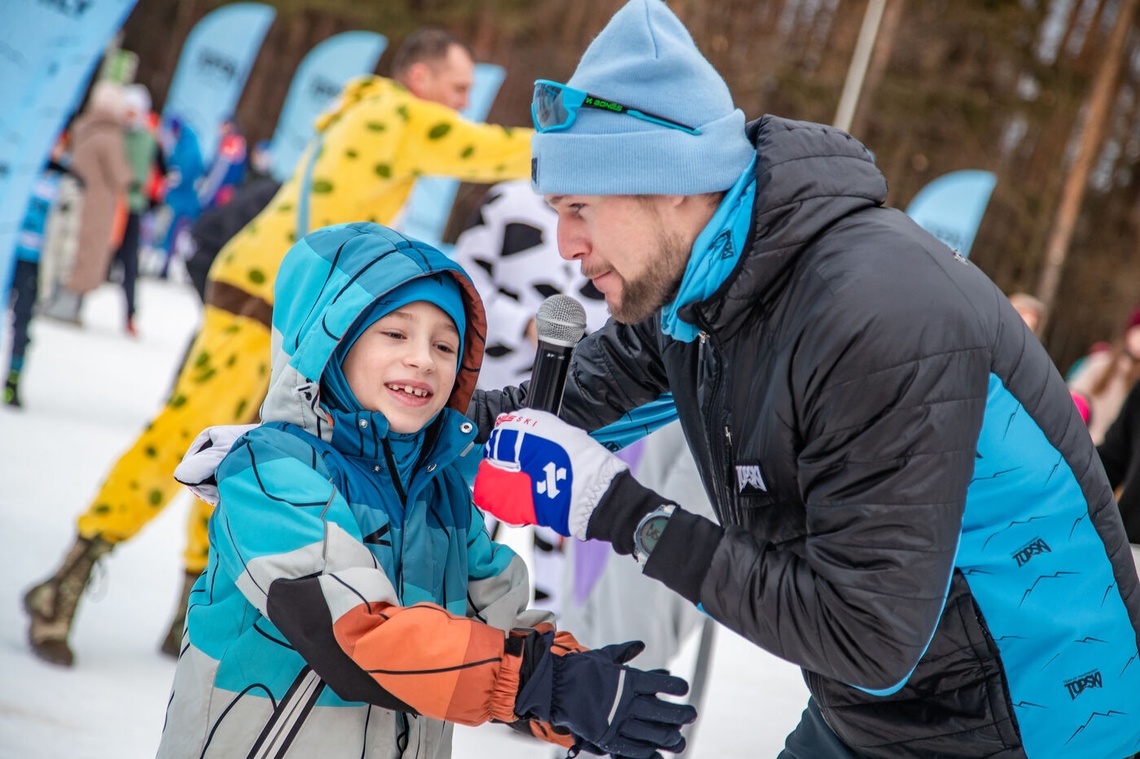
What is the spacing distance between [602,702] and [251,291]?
6.40 ft

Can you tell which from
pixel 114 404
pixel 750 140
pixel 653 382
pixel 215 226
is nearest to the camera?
pixel 750 140

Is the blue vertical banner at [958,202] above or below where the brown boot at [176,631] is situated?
above

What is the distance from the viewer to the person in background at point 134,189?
790 centimetres

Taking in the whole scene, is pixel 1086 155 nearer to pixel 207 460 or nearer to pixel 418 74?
pixel 418 74

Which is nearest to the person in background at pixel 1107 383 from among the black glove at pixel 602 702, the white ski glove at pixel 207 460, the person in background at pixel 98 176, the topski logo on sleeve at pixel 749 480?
the topski logo on sleeve at pixel 749 480

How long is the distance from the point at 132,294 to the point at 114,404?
226cm

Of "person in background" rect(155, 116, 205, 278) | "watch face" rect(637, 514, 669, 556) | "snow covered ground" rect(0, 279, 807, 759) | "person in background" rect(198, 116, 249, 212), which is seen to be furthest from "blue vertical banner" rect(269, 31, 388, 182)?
"watch face" rect(637, 514, 669, 556)

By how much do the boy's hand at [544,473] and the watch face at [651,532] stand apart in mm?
73

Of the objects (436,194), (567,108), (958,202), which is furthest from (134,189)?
(567,108)

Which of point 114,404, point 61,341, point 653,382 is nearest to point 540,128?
point 653,382

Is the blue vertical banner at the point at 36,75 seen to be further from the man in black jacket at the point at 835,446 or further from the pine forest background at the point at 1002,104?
the pine forest background at the point at 1002,104

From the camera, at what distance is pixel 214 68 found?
1205 centimetres

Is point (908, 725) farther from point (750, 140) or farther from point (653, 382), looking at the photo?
point (750, 140)

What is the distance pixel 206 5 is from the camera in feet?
61.5
